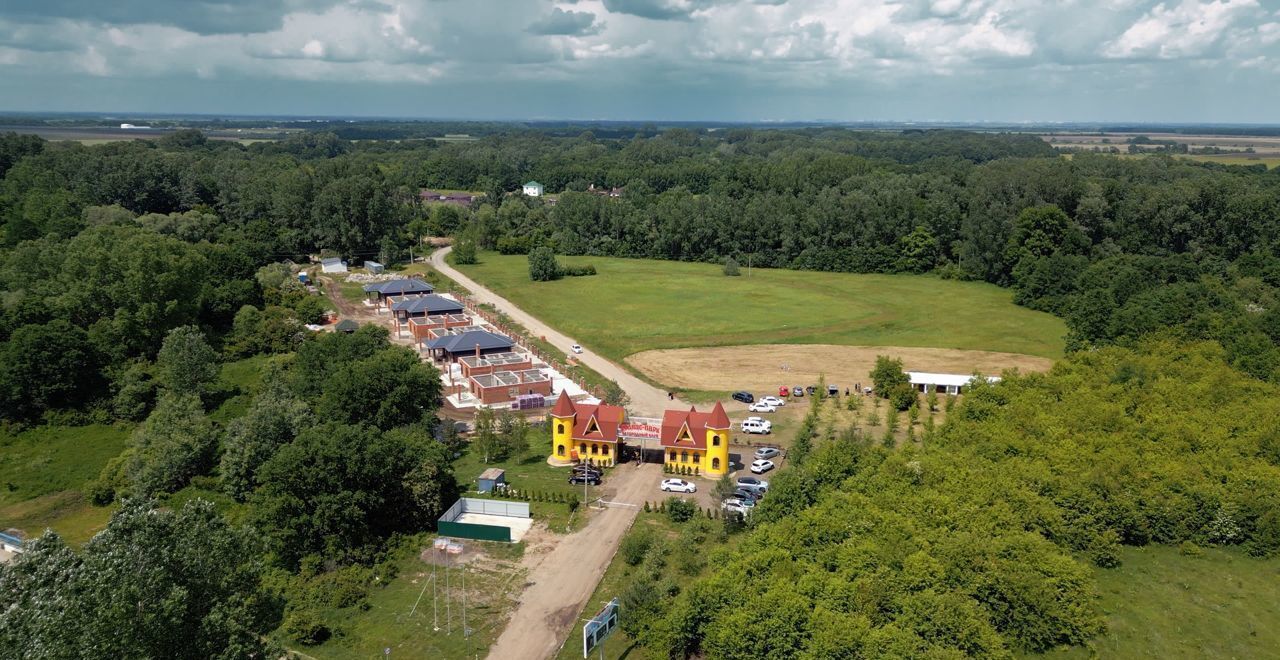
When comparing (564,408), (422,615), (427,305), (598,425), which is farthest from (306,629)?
(427,305)

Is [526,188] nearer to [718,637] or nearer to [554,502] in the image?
[554,502]

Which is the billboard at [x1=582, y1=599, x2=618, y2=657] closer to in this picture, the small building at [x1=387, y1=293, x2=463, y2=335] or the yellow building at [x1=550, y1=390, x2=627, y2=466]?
the yellow building at [x1=550, y1=390, x2=627, y2=466]

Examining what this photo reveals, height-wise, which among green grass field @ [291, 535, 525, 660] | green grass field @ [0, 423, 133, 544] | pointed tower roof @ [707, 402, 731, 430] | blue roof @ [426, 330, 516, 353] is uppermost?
pointed tower roof @ [707, 402, 731, 430]

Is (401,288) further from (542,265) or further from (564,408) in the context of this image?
(564,408)

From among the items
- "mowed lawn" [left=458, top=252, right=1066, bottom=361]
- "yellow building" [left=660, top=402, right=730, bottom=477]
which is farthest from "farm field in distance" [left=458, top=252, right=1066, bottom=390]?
"yellow building" [left=660, top=402, right=730, bottom=477]

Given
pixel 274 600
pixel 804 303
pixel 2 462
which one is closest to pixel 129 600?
pixel 274 600

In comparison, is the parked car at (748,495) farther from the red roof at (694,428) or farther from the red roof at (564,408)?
the red roof at (564,408)
